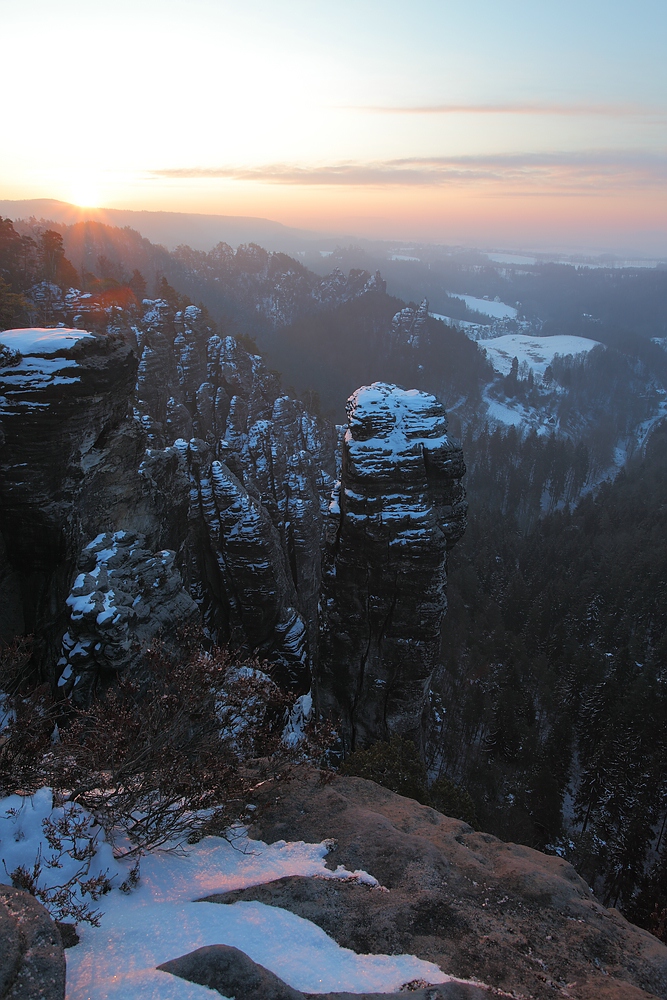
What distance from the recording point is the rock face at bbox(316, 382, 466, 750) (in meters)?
21.0

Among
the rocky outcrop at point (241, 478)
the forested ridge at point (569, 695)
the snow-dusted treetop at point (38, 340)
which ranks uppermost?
the snow-dusted treetop at point (38, 340)

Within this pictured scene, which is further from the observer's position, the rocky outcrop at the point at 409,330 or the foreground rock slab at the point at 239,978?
the rocky outcrop at the point at 409,330

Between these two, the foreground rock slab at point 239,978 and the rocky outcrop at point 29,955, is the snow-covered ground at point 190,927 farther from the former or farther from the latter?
the rocky outcrop at point 29,955

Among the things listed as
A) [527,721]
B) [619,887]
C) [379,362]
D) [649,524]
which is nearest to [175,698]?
[619,887]

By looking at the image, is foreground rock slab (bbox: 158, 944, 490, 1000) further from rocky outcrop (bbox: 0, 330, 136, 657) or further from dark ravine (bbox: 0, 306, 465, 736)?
rocky outcrop (bbox: 0, 330, 136, 657)

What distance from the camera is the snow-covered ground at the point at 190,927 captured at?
23.7 feet

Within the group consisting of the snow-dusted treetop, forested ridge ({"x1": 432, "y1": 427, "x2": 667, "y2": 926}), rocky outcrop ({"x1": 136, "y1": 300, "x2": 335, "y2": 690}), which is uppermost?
the snow-dusted treetop

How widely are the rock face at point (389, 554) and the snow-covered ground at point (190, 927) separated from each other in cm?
1201

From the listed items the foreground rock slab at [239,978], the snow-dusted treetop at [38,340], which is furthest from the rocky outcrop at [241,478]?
the foreground rock slab at [239,978]

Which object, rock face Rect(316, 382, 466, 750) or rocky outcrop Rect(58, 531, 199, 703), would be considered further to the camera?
rock face Rect(316, 382, 466, 750)

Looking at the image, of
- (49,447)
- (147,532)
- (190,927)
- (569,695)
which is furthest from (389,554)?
(569,695)

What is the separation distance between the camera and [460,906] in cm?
995

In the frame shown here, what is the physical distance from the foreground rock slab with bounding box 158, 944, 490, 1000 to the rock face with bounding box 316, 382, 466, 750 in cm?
1453

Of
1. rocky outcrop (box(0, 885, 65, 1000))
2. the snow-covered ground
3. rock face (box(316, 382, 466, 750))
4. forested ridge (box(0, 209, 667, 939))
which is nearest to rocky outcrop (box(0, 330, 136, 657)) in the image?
rock face (box(316, 382, 466, 750))
